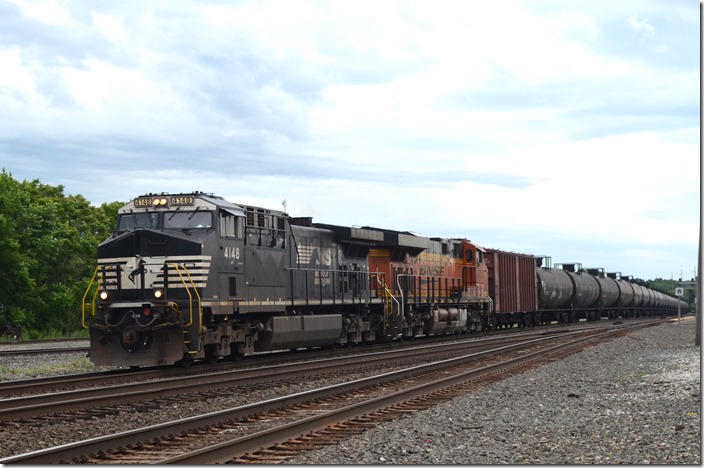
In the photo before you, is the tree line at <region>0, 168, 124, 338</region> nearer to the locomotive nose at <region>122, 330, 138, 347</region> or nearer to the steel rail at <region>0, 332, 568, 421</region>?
the locomotive nose at <region>122, 330, 138, 347</region>

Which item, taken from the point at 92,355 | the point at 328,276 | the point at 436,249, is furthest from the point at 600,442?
the point at 436,249

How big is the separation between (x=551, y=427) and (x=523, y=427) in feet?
1.10

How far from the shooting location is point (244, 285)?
19.5 meters

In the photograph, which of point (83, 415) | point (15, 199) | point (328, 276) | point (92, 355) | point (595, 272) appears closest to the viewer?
point (83, 415)

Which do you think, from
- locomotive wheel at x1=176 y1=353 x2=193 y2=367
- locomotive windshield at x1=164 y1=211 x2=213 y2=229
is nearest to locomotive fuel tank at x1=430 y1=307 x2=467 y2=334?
locomotive wheel at x1=176 y1=353 x2=193 y2=367

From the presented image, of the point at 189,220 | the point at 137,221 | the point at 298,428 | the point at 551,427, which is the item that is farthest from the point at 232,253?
the point at 551,427

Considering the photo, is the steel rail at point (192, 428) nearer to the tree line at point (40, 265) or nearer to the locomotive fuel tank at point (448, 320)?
the locomotive fuel tank at point (448, 320)

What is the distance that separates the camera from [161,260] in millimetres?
18000

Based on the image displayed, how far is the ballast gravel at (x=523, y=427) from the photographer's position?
348 inches

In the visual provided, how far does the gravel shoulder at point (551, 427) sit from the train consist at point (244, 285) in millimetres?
6319

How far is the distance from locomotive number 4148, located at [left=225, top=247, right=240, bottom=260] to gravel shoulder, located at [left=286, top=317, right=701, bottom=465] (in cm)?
650

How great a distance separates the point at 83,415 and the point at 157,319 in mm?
6017

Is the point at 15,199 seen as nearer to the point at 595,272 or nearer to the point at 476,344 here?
the point at 476,344

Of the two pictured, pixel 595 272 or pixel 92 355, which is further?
pixel 595 272
